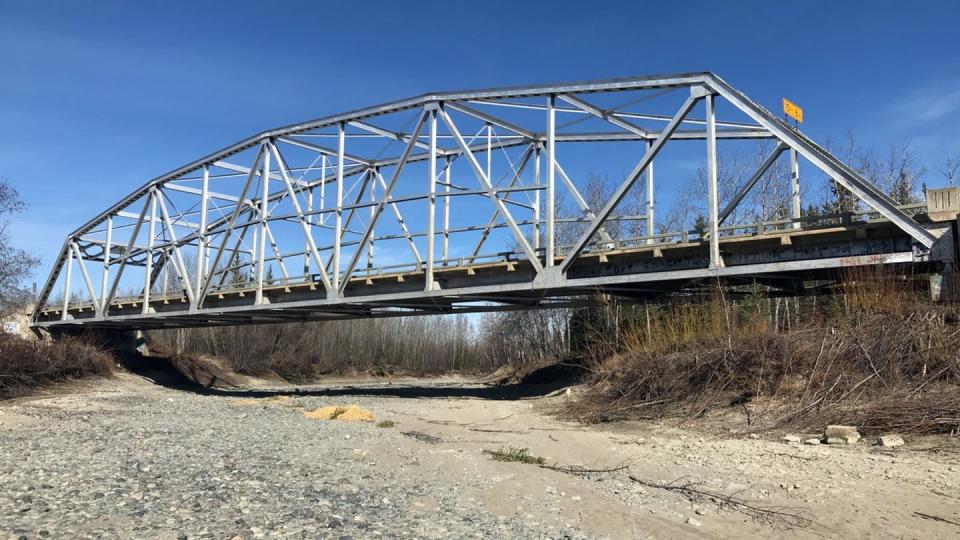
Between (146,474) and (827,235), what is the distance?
60.9 ft

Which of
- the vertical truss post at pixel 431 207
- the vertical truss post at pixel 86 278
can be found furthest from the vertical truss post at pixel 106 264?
the vertical truss post at pixel 431 207

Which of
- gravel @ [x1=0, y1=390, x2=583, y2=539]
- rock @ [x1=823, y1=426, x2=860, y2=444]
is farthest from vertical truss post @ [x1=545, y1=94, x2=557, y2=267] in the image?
rock @ [x1=823, y1=426, x2=860, y2=444]

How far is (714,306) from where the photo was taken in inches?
799

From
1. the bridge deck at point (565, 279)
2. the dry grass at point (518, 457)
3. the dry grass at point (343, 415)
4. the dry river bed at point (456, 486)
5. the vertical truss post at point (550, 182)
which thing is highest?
the vertical truss post at point (550, 182)

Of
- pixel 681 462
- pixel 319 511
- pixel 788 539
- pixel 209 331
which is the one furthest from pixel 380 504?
pixel 209 331

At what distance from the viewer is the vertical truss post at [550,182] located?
2553 cm

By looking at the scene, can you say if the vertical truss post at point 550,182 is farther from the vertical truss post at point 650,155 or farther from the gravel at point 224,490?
the gravel at point 224,490

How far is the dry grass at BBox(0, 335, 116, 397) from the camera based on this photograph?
32.2m

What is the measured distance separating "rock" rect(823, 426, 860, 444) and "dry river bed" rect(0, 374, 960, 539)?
302 millimetres

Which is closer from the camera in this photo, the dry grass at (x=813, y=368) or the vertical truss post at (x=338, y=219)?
the dry grass at (x=813, y=368)

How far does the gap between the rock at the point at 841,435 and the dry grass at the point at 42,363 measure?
1357 inches

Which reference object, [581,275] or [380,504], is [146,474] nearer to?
[380,504]

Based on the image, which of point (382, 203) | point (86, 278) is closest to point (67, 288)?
point (86, 278)

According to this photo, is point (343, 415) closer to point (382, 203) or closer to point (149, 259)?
point (382, 203)
